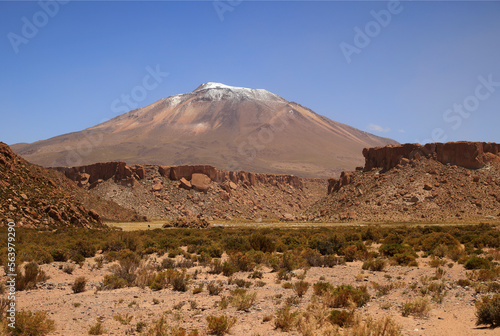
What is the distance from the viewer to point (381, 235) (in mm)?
28609

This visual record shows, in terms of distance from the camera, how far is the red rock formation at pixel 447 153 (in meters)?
61.4

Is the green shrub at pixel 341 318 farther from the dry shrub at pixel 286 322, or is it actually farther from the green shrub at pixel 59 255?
the green shrub at pixel 59 255

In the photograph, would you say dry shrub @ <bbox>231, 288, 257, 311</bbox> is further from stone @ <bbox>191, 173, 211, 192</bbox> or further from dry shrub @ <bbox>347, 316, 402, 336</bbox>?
stone @ <bbox>191, 173, 211, 192</bbox>

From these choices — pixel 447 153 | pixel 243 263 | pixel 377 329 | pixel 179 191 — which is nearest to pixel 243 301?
pixel 377 329

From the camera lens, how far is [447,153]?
2470 inches

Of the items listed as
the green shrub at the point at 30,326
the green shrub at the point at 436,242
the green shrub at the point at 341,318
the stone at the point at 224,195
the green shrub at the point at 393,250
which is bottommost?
the stone at the point at 224,195

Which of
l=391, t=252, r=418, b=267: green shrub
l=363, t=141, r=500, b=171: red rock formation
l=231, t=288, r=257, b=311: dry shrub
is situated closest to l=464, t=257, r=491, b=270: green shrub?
l=391, t=252, r=418, b=267: green shrub

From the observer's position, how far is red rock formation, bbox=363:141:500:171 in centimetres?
6144

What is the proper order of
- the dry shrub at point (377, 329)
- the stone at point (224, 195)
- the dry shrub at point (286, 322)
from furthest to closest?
the stone at point (224, 195) < the dry shrub at point (286, 322) < the dry shrub at point (377, 329)

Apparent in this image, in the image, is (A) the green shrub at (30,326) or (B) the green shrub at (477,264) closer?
(A) the green shrub at (30,326)

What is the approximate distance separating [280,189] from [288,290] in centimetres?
9153

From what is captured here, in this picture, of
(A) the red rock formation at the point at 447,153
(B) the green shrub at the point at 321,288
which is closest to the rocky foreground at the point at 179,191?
(A) the red rock formation at the point at 447,153

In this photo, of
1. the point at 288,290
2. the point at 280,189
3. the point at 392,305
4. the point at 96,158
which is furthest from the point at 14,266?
the point at 96,158

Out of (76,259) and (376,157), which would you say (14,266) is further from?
(376,157)
